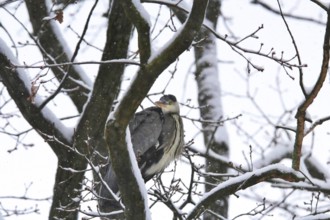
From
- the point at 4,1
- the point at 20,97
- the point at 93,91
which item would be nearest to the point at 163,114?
the point at 93,91

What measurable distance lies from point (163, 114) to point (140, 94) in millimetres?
3056

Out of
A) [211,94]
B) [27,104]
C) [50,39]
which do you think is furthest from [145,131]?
[211,94]

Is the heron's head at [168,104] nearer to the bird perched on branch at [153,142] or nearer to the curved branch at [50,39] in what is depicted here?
the bird perched on branch at [153,142]

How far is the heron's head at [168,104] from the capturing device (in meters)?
6.63

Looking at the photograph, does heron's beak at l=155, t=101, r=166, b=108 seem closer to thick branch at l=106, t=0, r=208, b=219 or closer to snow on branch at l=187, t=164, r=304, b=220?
snow on branch at l=187, t=164, r=304, b=220

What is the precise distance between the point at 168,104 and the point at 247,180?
9.09ft

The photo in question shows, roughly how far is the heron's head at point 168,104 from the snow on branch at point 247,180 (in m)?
2.48

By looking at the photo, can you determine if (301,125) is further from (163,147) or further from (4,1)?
(4,1)

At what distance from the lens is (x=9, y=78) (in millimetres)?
5633

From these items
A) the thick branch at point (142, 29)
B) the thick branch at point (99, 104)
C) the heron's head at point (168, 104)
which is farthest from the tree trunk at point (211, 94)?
the thick branch at point (142, 29)

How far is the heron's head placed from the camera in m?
6.63

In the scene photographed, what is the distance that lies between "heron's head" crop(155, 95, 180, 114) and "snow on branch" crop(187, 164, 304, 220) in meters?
2.48

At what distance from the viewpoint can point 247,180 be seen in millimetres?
4020

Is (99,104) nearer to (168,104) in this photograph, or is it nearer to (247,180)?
(168,104)
